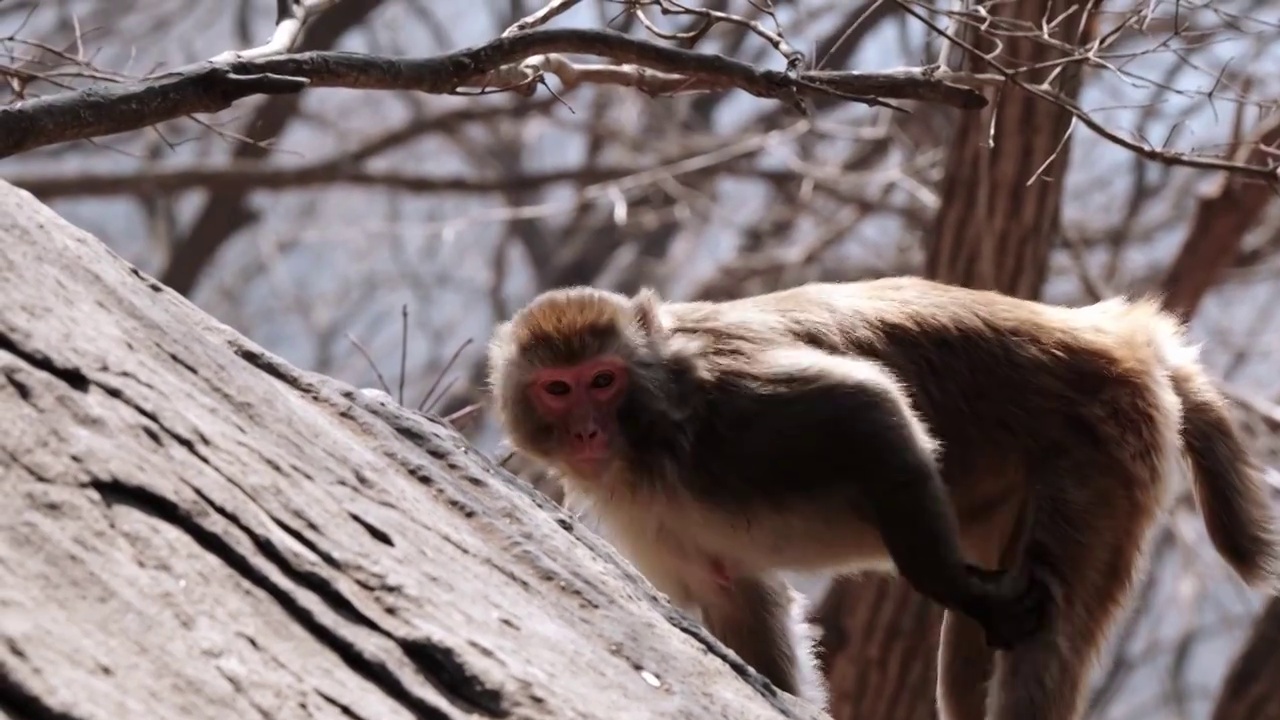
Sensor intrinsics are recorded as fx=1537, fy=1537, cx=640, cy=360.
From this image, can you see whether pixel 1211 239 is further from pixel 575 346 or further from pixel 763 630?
pixel 575 346

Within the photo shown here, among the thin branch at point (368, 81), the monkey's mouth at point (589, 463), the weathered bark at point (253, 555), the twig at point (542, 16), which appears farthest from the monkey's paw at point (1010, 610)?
the twig at point (542, 16)

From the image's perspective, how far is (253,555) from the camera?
2459 mm

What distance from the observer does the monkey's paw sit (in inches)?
151

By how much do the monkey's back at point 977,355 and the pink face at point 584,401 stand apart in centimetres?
26

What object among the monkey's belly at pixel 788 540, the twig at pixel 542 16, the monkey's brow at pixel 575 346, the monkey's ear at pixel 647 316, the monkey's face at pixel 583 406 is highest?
the twig at pixel 542 16

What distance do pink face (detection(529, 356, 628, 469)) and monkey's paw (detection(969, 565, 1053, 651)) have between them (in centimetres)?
100

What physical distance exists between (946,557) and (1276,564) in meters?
1.16

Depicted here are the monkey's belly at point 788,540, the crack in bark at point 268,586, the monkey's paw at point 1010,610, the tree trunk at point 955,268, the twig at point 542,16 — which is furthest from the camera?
the tree trunk at point 955,268

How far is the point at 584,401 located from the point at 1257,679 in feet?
11.2

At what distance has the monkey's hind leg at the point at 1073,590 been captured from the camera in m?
3.87

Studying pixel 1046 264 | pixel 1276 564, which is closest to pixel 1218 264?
A: pixel 1046 264

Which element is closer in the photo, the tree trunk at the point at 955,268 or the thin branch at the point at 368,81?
the thin branch at the point at 368,81

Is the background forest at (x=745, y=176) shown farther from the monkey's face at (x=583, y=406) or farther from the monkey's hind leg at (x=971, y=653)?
the monkey's hind leg at (x=971, y=653)

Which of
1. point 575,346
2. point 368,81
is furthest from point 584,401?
point 368,81
